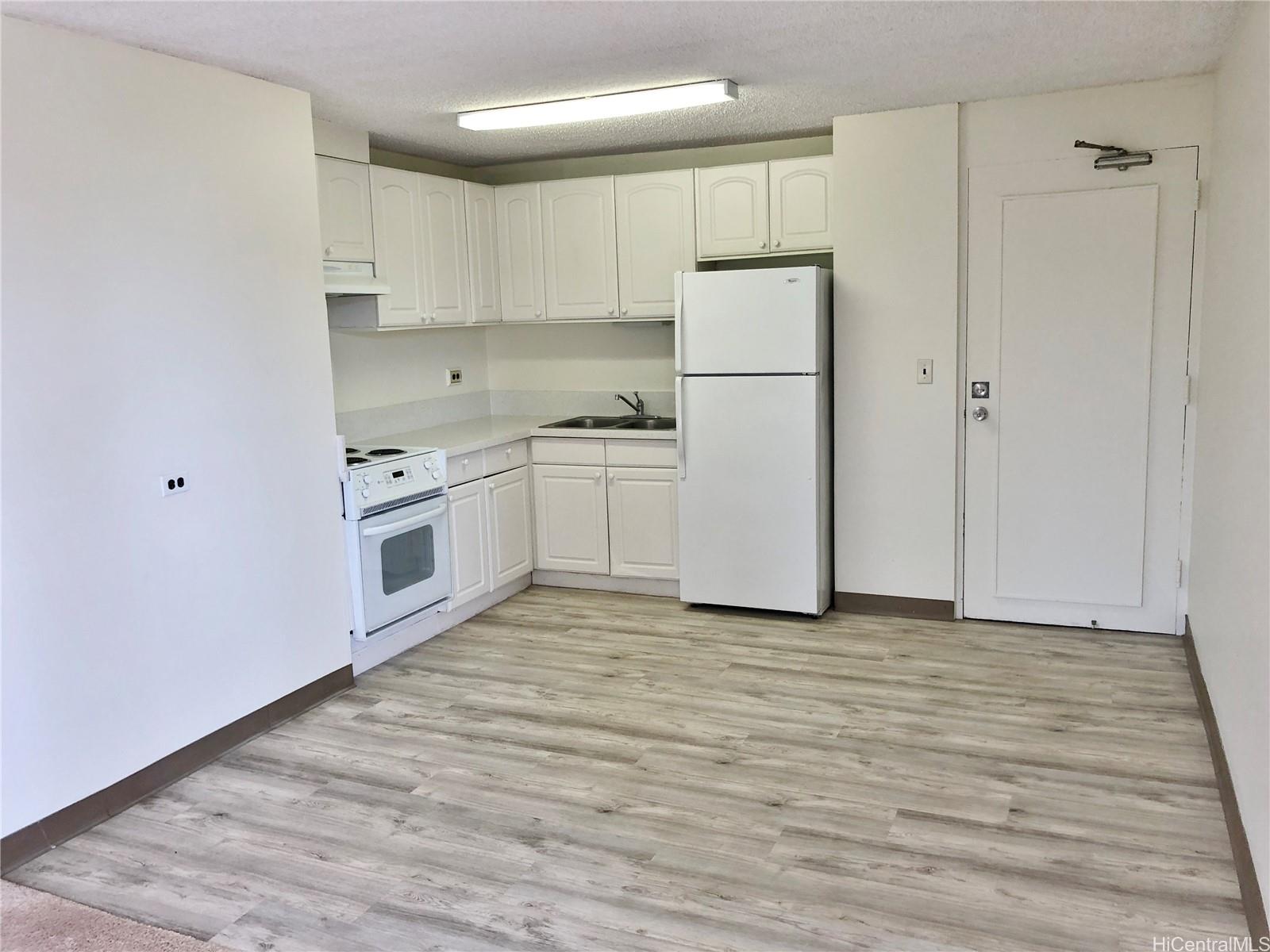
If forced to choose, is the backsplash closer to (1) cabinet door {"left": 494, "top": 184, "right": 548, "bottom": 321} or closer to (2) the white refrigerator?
(1) cabinet door {"left": 494, "top": 184, "right": 548, "bottom": 321}

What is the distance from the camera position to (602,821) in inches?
117

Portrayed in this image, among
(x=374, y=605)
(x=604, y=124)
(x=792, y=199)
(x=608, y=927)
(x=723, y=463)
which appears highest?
(x=604, y=124)

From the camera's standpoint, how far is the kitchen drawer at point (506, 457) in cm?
509

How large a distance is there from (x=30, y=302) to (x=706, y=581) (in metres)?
3.18

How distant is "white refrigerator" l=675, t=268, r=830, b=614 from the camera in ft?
15.2

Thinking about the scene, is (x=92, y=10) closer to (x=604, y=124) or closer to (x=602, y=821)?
(x=604, y=124)

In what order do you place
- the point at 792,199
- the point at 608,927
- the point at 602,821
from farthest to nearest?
the point at 792,199 → the point at 602,821 → the point at 608,927

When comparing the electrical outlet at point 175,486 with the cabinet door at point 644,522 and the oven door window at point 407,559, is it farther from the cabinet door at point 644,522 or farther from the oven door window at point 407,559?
the cabinet door at point 644,522

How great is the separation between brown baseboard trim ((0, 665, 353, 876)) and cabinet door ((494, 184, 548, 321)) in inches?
93.4

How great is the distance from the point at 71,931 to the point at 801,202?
13.7 ft

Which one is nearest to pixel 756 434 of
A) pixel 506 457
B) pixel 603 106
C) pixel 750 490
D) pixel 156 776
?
pixel 750 490

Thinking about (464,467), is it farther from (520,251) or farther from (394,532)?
(520,251)

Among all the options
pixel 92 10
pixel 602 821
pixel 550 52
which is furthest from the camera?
pixel 550 52

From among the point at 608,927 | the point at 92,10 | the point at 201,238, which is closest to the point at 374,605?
the point at 201,238
